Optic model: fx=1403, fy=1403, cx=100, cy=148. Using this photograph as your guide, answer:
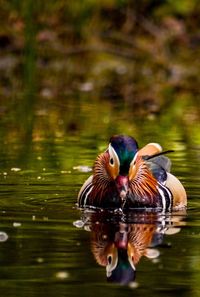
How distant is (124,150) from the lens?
10148 millimetres

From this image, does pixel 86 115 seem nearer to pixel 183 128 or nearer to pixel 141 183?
pixel 183 128

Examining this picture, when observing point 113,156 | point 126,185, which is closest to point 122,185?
point 126,185

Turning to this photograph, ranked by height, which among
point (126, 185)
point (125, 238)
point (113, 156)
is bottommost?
point (125, 238)

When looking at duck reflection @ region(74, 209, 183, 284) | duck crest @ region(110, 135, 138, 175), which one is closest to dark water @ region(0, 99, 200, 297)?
duck reflection @ region(74, 209, 183, 284)

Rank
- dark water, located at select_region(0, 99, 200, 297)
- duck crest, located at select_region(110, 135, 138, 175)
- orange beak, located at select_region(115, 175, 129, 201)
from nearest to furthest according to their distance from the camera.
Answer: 1. dark water, located at select_region(0, 99, 200, 297)
2. orange beak, located at select_region(115, 175, 129, 201)
3. duck crest, located at select_region(110, 135, 138, 175)

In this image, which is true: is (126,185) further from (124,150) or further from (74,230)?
(74,230)

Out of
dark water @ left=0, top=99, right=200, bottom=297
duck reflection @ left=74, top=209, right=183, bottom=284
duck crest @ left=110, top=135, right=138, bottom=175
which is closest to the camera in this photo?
dark water @ left=0, top=99, right=200, bottom=297

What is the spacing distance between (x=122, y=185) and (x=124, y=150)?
10.3 inches

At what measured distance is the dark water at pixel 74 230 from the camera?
752 cm

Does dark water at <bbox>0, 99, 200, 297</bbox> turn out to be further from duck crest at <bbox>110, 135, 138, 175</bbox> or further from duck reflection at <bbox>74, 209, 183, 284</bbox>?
duck crest at <bbox>110, 135, 138, 175</bbox>

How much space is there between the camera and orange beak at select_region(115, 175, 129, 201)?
395 inches

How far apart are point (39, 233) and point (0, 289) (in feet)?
6.02

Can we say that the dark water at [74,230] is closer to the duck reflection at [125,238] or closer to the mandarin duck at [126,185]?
the duck reflection at [125,238]

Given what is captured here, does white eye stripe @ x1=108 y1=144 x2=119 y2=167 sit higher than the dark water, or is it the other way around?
white eye stripe @ x1=108 y1=144 x2=119 y2=167
